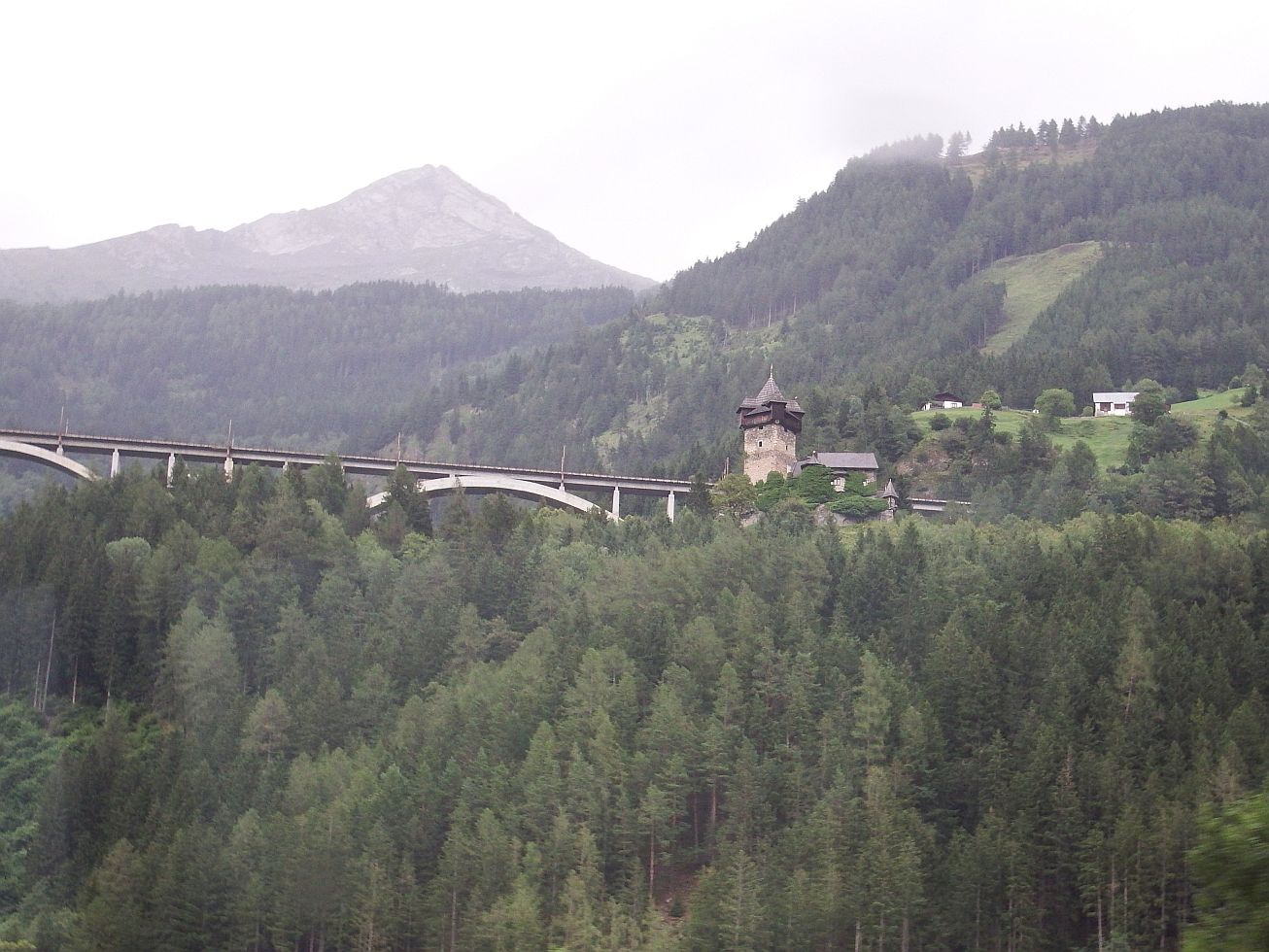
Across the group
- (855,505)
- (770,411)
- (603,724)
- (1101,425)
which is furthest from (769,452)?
(603,724)

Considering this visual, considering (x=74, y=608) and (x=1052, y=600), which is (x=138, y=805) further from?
(x=1052, y=600)

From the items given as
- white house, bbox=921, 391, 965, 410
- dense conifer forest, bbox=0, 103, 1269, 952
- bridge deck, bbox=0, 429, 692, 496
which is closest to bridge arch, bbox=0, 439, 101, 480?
bridge deck, bbox=0, 429, 692, 496

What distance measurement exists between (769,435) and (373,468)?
101 ft

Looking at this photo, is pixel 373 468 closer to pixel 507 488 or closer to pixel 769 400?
pixel 507 488

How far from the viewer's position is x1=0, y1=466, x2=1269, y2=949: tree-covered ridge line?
6525 centimetres

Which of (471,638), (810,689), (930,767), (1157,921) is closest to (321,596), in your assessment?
(471,638)

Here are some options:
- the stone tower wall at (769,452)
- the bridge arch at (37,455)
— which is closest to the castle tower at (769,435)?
the stone tower wall at (769,452)

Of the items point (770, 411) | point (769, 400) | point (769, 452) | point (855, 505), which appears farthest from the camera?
point (769, 400)

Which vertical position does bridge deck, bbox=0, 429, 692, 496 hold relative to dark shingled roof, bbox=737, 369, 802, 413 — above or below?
below

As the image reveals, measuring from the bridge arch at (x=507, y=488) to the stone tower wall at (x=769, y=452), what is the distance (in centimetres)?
1151

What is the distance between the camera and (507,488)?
128250mm

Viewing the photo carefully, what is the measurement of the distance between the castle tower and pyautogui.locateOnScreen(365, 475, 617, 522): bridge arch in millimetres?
11847

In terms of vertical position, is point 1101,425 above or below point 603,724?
above

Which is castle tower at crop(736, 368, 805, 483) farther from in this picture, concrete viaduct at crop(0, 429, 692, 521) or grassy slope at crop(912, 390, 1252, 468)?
grassy slope at crop(912, 390, 1252, 468)
